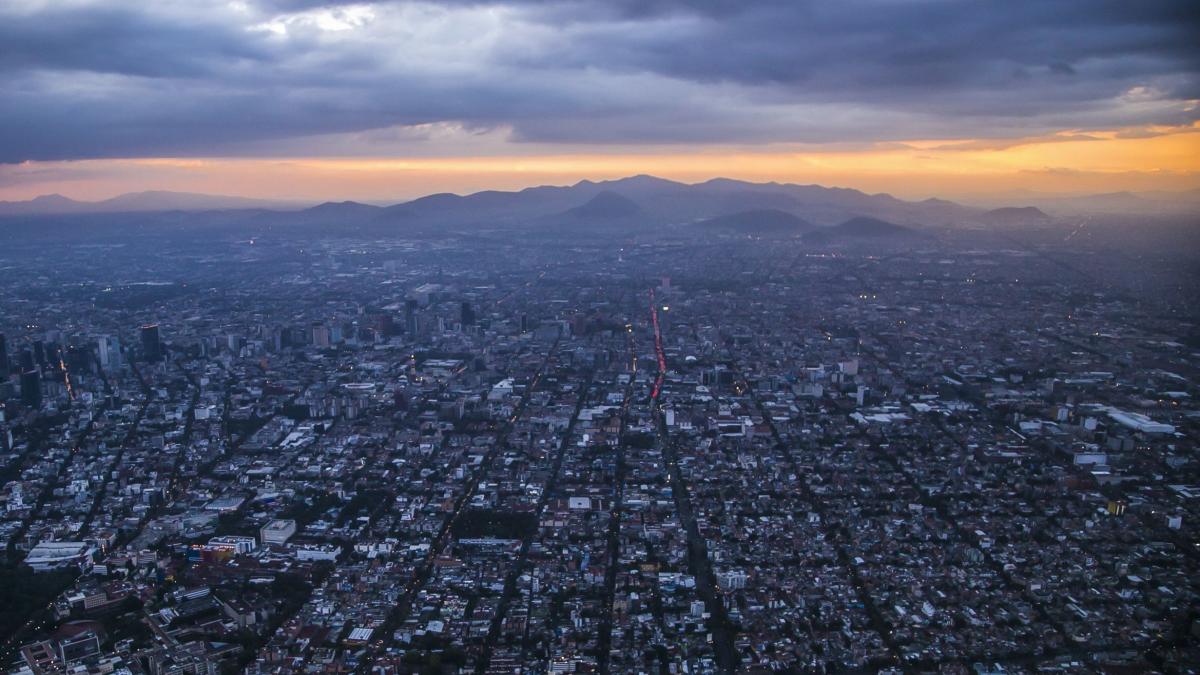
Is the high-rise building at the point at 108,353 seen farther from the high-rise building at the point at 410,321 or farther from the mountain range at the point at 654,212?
the mountain range at the point at 654,212

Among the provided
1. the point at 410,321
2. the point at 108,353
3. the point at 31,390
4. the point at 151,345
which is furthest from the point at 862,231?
the point at 31,390

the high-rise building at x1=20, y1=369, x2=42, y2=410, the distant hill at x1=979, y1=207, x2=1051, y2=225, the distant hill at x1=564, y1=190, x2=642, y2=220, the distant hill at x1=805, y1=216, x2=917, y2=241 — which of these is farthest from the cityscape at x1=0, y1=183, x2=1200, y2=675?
the distant hill at x1=564, y1=190, x2=642, y2=220

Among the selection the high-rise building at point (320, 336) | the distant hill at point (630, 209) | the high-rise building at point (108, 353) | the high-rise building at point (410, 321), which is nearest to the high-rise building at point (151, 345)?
the high-rise building at point (108, 353)

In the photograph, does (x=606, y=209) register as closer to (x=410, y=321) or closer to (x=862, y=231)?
(x=862, y=231)

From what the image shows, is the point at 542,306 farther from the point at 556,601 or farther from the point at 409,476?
the point at 556,601

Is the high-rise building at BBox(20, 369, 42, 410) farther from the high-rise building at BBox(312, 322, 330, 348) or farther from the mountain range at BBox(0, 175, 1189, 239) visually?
the mountain range at BBox(0, 175, 1189, 239)

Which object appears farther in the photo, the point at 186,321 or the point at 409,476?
the point at 186,321

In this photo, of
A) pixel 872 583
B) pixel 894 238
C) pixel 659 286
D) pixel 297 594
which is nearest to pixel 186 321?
pixel 659 286
